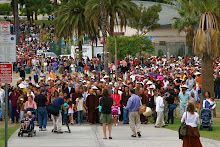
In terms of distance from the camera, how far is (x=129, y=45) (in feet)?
139

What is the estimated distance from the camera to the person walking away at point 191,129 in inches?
543

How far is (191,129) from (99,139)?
4.41 m

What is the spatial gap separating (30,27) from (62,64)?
132 ft

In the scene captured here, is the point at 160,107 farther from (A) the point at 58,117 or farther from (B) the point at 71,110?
(A) the point at 58,117

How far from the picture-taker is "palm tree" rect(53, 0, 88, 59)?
45656 millimetres

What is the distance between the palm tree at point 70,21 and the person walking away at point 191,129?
105 feet

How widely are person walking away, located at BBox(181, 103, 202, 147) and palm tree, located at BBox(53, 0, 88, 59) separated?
3197 centimetres

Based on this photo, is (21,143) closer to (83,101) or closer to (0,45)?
(0,45)

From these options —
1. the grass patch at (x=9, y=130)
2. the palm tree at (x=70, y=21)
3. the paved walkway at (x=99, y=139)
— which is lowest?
the grass patch at (x=9, y=130)

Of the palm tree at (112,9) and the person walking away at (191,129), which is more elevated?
the palm tree at (112,9)

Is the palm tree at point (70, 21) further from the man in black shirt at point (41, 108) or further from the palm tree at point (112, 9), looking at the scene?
the man in black shirt at point (41, 108)

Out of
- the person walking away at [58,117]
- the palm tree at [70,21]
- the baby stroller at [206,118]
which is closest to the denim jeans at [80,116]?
the person walking away at [58,117]

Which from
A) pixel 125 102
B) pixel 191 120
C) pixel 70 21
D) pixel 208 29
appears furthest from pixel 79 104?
pixel 70 21

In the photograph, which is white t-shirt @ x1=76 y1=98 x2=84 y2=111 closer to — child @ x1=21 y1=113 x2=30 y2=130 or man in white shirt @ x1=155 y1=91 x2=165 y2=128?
man in white shirt @ x1=155 y1=91 x2=165 y2=128
